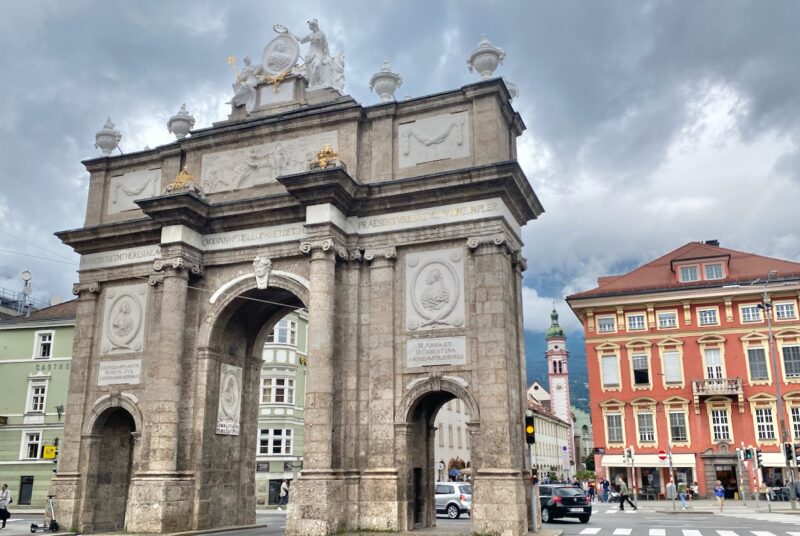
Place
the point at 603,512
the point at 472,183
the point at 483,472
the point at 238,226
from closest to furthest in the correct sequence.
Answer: the point at 483,472 < the point at 472,183 < the point at 238,226 < the point at 603,512

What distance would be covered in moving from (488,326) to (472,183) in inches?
Answer: 166

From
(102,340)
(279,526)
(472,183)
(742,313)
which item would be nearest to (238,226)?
(102,340)

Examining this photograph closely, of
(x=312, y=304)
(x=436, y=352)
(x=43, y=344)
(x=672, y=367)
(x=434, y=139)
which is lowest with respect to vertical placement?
(x=436, y=352)

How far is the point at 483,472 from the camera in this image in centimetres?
1939

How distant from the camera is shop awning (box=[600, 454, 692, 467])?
152 feet

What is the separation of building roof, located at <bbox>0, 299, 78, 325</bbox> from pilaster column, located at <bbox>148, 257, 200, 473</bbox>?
23936 mm

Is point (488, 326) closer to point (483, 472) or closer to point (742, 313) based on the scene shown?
point (483, 472)

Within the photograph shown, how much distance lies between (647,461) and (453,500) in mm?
20955

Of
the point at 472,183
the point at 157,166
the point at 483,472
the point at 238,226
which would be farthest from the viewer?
the point at 157,166

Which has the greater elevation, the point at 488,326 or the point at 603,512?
the point at 488,326

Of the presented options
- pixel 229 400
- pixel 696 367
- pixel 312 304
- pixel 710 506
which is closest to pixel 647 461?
pixel 696 367

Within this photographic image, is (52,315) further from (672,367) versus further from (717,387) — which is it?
(717,387)

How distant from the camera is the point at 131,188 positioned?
87.9 feet

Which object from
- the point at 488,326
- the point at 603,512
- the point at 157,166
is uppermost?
the point at 157,166
